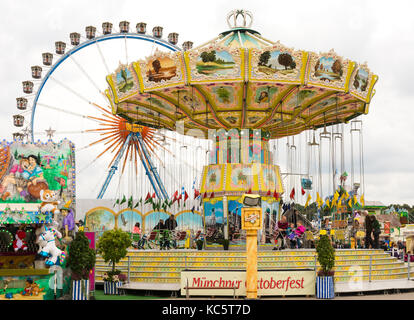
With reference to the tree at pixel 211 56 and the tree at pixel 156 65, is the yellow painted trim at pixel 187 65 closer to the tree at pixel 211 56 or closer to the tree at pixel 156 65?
the tree at pixel 211 56

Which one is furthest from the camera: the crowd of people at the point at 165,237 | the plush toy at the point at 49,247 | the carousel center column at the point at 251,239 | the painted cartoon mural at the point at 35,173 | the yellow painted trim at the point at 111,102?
the crowd of people at the point at 165,237

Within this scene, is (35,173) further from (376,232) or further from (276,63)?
(376,232)

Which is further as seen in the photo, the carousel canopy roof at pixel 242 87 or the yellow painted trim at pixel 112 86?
the yellow painted trim at pixel 112 86

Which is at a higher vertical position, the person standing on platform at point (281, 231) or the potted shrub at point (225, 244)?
the person standing on platform at point (281, 231)

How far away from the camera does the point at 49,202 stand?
16.1m

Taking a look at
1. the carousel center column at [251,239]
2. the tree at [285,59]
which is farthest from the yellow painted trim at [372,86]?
the carousel center column at [251,239]

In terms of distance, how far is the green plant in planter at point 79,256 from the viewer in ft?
52.5

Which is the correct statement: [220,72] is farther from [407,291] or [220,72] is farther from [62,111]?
[62,111]

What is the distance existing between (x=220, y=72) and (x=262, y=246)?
7.18 meters

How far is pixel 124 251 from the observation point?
61.9 ft

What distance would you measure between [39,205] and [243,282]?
5.97 metres

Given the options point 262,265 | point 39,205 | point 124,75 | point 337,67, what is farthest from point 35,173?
point 337,67

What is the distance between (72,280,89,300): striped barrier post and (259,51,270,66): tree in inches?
365
